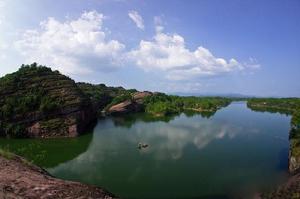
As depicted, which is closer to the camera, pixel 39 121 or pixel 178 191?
pixel 178 191

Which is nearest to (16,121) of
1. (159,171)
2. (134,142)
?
(134,142)

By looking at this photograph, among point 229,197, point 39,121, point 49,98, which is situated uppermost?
point 49,98

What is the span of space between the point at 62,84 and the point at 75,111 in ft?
35.8

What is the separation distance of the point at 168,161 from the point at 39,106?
35490mm

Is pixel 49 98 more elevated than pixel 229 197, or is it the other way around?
pixel 49 98

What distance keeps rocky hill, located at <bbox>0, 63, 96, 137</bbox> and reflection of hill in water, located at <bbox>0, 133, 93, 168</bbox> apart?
10.5 ft

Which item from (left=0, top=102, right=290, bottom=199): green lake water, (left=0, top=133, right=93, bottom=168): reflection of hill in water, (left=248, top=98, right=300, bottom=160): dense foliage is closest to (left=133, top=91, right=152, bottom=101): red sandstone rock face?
(left=248, top=98, right=300, bottom=160): dense foliage

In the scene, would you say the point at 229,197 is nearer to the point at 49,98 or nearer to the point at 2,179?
the point at 2,179

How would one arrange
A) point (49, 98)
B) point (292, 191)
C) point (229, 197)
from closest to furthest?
1. point (292, 191)
2. point (229, 197)
3. point (49, 98)

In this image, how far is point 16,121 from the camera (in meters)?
61.1

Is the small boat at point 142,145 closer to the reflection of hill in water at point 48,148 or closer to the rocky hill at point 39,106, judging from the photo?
the reflection of hill in water at point 48,148

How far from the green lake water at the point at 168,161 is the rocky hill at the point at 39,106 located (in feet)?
10.7

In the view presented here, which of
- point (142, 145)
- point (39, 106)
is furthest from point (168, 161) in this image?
point (39, 106)

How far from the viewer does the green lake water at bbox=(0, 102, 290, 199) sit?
3234 centimetres
